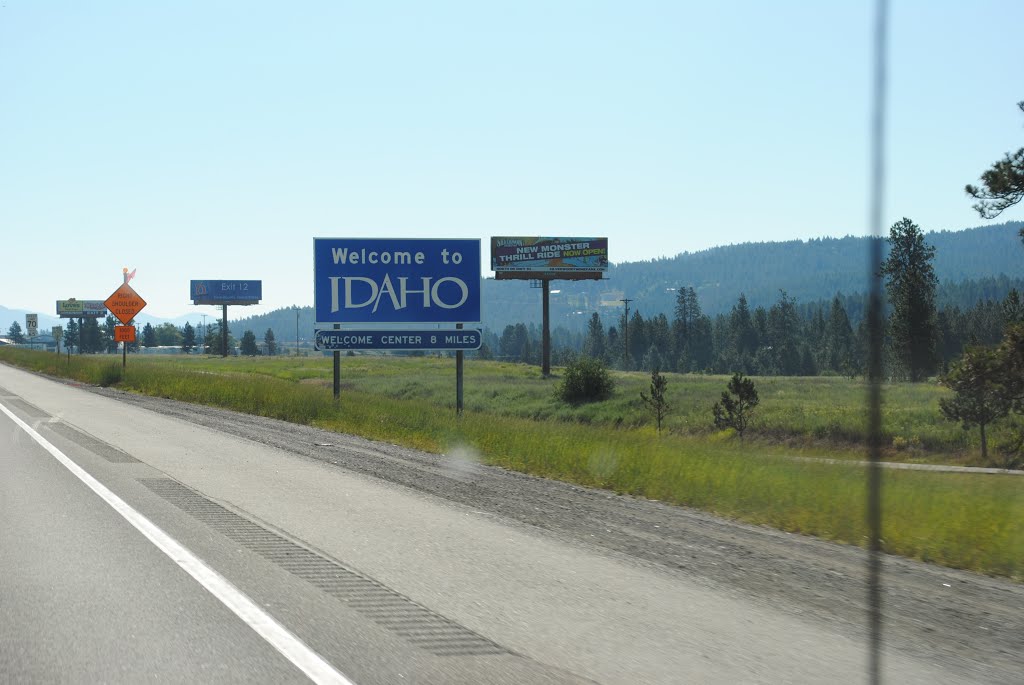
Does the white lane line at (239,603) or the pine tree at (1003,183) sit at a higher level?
the pine tree at (1003,183)

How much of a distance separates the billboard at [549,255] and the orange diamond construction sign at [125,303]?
38236 mm

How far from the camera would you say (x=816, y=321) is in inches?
7392

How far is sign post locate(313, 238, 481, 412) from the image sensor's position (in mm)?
25062

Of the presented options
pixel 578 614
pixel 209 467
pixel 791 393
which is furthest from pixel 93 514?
pixel 791 393

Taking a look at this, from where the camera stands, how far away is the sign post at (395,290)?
25062 millimetres

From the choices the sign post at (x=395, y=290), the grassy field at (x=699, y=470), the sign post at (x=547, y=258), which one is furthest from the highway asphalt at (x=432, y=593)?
the sign post at (x=547, y=258)

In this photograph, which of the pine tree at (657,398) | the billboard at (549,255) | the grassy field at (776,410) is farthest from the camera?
the billboard at (549,255)

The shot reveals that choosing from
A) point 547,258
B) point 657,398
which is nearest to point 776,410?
point 657,398

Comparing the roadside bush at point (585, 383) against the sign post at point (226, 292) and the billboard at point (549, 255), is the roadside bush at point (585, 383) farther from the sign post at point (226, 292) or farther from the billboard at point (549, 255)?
the sign post at point (226, 292)

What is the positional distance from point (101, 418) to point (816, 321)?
581ft

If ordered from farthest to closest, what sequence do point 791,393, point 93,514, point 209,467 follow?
point 791,393, point 209,467, point 93,514

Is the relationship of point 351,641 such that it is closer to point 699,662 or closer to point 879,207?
point 699,662

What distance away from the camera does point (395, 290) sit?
25328mm

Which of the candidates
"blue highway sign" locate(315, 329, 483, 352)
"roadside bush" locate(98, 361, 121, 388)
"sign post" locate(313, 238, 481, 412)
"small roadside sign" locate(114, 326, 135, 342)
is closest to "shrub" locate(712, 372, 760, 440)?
"blue highway sign" locate(315, 329, 483, 352)
